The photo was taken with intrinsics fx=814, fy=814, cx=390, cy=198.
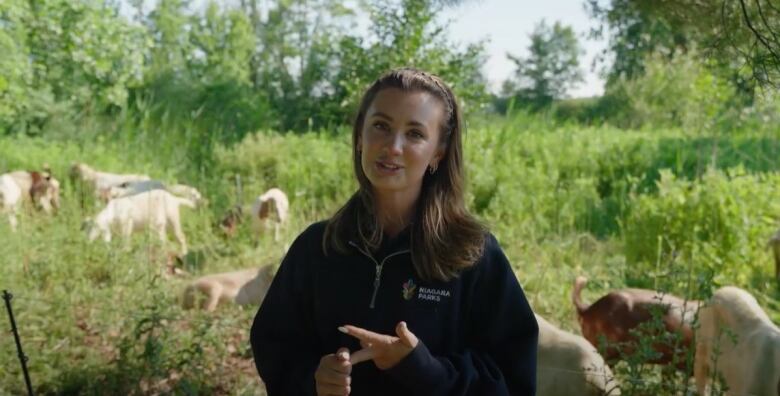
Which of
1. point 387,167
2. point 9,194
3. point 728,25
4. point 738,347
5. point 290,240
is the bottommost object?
point 290,240

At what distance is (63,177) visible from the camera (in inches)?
356

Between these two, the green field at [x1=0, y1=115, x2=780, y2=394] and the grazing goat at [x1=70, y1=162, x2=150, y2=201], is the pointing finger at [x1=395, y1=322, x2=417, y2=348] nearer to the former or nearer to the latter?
the green field at [x1=0, y1=115, x2=780, y2=394]

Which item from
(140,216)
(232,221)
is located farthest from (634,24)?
(140,216)

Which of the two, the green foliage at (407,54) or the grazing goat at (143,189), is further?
the green foliage at (407,54)

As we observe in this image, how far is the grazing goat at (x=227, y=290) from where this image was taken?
195 inches

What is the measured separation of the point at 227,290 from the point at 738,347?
3082 mm

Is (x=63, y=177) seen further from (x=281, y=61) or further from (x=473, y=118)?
(x=281, y=61)

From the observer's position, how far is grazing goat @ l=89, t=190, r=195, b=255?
19.2 feet

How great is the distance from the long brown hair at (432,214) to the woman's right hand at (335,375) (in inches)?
10.6

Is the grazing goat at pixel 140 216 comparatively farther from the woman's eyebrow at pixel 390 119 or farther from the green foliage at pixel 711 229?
the woman's eyebrow at pixel 390 119

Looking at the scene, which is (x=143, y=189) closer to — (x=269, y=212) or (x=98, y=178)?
(x=98, y=178)

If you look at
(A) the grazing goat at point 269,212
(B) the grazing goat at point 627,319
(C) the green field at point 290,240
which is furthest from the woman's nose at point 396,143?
(A) the grazing goat at point 269,212

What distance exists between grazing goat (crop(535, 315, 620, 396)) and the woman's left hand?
1712 mm

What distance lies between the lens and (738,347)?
10.0 feet
